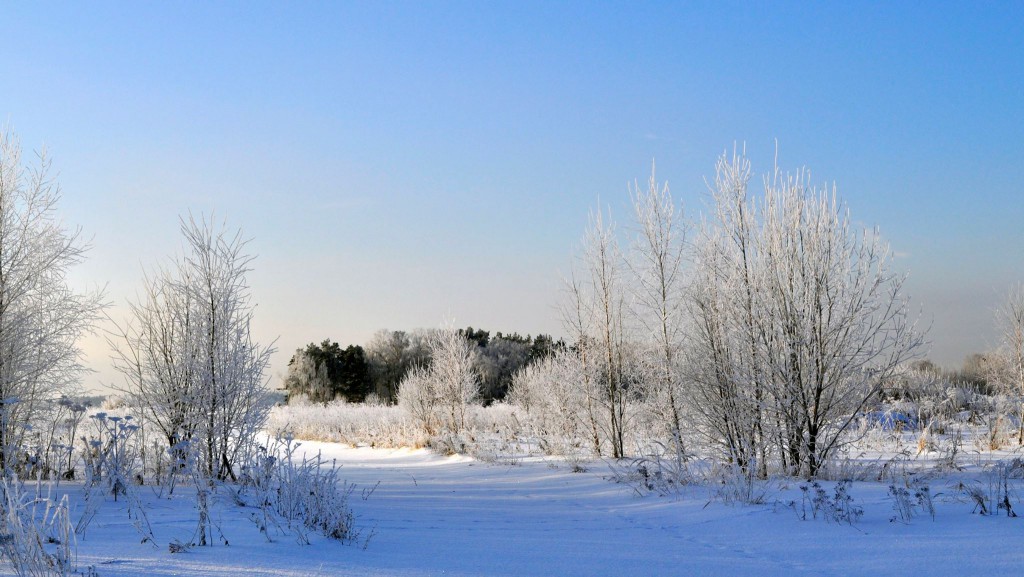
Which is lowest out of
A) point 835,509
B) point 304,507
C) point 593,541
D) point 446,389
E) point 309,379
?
point 593,541

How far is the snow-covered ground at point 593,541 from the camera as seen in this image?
15.2 ft

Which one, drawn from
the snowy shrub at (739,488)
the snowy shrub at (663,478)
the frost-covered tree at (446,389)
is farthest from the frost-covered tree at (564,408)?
the snowy shrub at (739,488)

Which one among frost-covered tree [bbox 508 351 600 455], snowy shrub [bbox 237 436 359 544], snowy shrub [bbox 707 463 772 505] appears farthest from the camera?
frost-covered tree [bbox 508 351 600 455]

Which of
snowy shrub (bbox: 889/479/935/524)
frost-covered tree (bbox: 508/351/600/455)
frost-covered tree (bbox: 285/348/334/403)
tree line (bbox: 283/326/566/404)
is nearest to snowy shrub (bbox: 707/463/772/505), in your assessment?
snowy shrub (bbox: 889/479/935/524)

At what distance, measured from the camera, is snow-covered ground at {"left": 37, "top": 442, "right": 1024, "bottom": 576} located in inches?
183

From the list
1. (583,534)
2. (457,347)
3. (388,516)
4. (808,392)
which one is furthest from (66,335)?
(457,347)

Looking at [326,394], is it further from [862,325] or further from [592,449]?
[862,325]

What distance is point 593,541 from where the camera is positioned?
5.95 m

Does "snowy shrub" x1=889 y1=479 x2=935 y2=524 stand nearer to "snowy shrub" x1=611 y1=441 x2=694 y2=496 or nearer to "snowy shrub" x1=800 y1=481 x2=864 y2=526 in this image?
"snowy shrub" x1=800 y1=481 x2=864 y2=526

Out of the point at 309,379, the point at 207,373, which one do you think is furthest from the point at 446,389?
the point at 309,379

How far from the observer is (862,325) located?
8867 mm

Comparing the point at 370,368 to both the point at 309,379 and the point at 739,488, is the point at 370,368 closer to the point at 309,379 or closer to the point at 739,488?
the point at 309,379

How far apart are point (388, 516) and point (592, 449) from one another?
24.7 feet

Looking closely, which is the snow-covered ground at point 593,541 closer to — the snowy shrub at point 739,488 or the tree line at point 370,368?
the snowy shrub at point 739,488
